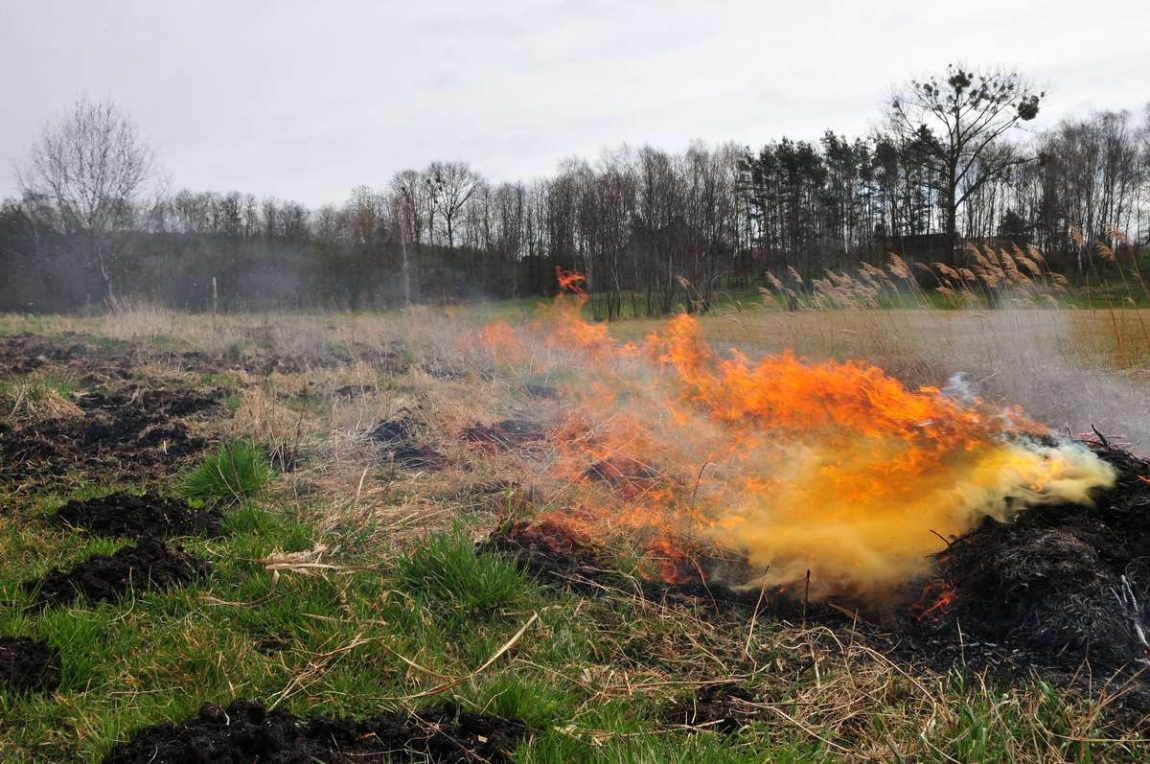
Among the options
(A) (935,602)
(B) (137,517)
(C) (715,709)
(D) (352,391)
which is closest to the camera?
(C) (715,709)

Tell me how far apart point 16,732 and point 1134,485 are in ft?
16.7

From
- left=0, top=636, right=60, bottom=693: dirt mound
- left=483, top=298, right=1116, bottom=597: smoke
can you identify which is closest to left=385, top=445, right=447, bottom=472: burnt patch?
left=483, top=298, right=1116, bottom=597: smoke

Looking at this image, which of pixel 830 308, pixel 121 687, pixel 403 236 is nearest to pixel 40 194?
pixel 403 236

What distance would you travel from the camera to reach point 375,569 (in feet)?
11.7

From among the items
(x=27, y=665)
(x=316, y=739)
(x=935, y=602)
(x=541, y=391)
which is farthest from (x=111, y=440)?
(x=935, y=602)

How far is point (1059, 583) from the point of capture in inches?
117

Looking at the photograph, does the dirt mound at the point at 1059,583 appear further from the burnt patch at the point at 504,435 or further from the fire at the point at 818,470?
the burnt patch at the point at 504,435

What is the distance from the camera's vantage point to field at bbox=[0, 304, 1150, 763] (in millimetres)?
2303

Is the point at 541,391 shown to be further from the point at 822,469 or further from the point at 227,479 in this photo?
the point at 822,469

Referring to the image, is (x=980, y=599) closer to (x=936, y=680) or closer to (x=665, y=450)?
(x=936, y=680)

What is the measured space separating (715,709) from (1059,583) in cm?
168

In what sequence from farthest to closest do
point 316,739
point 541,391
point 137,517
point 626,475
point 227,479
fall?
point 541,391 → point 626,475 → point 227,479 → point 137,517 → point 316,739

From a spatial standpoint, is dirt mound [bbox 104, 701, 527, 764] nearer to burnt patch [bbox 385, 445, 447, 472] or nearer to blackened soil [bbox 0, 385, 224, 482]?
burnt patch [bbox 385, 445, 447, 472]

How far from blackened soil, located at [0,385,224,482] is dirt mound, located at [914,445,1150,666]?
18.6 ft
